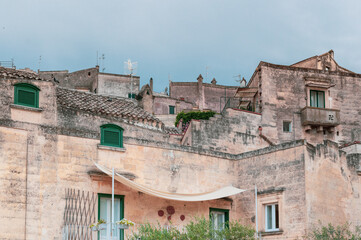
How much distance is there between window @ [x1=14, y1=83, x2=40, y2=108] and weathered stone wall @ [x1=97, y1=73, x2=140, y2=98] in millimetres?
32750

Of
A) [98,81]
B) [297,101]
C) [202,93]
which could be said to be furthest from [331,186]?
[202,93]

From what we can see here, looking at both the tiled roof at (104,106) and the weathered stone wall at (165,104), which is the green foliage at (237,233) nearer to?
the tiled roof at (104,106)

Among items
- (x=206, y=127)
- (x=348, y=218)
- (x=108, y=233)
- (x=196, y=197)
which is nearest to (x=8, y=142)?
(x=108, y=233)

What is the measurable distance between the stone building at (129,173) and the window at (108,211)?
0.12 feet

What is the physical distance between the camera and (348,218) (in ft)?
80.3

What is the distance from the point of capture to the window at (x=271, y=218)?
23.9m

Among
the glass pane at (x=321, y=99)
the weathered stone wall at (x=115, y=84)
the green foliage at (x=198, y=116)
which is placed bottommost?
the green foliage at (x=198, y=116)

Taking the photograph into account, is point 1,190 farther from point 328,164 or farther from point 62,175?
point 328,164

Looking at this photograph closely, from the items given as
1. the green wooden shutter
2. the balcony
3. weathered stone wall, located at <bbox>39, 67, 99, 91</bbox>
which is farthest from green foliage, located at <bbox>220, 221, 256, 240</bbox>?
weathered stone wall, located at <bbox>39, 67, 99, 91</bbox>

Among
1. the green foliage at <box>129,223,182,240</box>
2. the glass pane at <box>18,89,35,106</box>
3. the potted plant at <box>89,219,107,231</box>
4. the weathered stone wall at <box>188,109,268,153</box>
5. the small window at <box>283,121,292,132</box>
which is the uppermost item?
the small window at <box>283,121,292,132</box>

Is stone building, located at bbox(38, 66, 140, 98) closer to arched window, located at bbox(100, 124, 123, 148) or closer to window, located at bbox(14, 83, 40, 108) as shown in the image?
arched window, located at bbox(100, 124, 123, 148)

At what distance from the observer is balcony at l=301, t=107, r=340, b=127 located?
126ft

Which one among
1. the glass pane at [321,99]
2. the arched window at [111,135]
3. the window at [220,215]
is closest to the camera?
the arched window at [111,135]

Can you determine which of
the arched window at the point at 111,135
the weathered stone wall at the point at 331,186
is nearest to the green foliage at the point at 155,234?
the arched window at the point at 111,135
